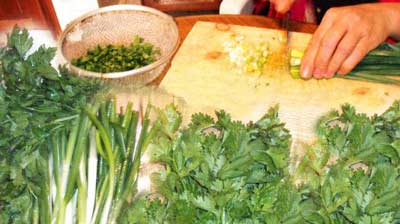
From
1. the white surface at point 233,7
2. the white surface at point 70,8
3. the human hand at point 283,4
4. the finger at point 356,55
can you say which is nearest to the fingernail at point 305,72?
the finger at point 356,55

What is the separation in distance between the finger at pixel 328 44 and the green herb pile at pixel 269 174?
36 cm

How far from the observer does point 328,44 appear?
4.43ft

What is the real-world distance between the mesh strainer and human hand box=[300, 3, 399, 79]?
0.47 meters

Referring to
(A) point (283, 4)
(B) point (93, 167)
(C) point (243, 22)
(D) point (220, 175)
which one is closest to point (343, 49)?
(A) point (283, 4)

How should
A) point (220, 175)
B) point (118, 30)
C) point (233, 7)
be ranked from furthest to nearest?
point (233, 7)
point (118, 30)
point (220, 175)

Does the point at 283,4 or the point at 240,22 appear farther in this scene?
the point at 240,22

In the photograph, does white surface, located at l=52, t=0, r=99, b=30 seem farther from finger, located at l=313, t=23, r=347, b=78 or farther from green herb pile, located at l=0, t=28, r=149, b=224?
finger, located at l=313, t=23, r=347, b=78

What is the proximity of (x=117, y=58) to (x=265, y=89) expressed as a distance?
0.52 m

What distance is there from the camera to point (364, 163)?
0.93 m

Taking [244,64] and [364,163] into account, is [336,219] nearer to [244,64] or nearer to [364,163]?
[364,163]

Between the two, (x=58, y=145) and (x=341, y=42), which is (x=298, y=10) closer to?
(x=341, y=42)

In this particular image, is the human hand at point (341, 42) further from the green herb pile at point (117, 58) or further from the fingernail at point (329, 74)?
the green herb pile at point (117, 58)

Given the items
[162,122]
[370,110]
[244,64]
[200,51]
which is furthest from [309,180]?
[200,51]

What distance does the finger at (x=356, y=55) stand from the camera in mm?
1351
